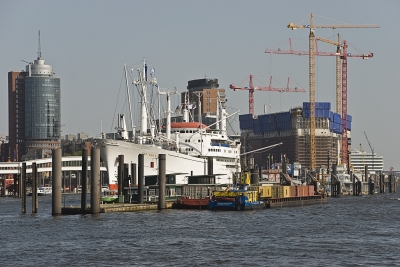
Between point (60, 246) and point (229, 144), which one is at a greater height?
point (229, 144)

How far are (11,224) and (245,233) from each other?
2475 centimetres

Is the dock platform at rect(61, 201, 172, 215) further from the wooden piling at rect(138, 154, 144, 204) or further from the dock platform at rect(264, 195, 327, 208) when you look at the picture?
the dock platform at rect(264, 195, 327, 208)

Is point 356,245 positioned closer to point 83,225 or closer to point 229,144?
point 83,225

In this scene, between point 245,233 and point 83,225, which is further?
point 83,225

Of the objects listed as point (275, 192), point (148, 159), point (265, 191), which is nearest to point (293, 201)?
point (275, 192)

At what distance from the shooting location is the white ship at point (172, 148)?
140 metres

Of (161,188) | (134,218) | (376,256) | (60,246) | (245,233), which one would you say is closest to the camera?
(376,256)

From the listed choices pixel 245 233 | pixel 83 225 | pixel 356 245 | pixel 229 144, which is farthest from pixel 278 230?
pixel 229 144

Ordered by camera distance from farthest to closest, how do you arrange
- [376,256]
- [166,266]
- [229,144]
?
[229,144] → [376,256] → [166,266]

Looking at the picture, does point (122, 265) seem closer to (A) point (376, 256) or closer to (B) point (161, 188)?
(A) point (376, 256)

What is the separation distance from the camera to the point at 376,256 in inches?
2341

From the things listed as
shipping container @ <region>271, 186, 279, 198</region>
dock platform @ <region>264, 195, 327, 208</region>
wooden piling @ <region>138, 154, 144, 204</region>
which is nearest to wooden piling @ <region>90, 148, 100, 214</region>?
wooden piling @ <region>138, 154, 144, 204</region>

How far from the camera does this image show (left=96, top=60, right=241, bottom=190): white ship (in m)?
140

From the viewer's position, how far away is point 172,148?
152375 mm
